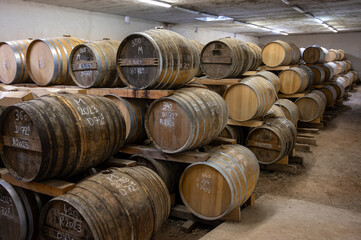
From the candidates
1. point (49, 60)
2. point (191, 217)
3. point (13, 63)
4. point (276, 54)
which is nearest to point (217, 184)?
point (191, 217)

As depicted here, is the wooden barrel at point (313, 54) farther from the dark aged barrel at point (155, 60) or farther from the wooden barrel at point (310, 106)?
the dark aged barrel at point (155, 60)

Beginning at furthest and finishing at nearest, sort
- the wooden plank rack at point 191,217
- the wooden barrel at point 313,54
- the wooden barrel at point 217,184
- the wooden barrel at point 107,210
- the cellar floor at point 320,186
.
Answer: the wooden barrel at point 313,54 < the cellar floor at point 320,186 < the wooden plank rack at point 191,217 < the wooden barrel at point 217,184 < the wooden barrel at point 107,210

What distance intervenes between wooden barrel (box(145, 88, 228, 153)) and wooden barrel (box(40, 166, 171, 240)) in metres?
1.01

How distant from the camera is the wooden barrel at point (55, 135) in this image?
2512mm

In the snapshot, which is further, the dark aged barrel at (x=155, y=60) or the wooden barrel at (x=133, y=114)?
the wooden barrel at (x=133, y=114)

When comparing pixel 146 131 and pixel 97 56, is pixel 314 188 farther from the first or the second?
pixel 97 56

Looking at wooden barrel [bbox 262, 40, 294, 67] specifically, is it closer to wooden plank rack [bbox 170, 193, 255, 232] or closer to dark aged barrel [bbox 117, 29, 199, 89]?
dark aged barrel [bbox 117, 29, 199, 89]

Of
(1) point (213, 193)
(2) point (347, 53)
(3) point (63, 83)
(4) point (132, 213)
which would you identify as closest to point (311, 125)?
(1) point (213, 193)

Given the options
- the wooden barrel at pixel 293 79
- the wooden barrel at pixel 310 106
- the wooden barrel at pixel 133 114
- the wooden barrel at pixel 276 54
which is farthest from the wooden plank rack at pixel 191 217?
the wooden barrel at pixel 310 106

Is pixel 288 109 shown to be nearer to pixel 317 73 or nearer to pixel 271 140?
pixel 271 140

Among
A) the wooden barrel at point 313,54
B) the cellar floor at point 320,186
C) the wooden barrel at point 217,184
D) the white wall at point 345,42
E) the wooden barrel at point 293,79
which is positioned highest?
the white wall at point 345,42

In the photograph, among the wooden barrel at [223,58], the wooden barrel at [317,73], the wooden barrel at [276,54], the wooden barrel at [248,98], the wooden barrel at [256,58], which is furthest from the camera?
the wooden barrel at [317,73]

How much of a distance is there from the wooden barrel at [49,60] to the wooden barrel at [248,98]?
2.71m

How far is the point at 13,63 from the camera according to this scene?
5309 mm
